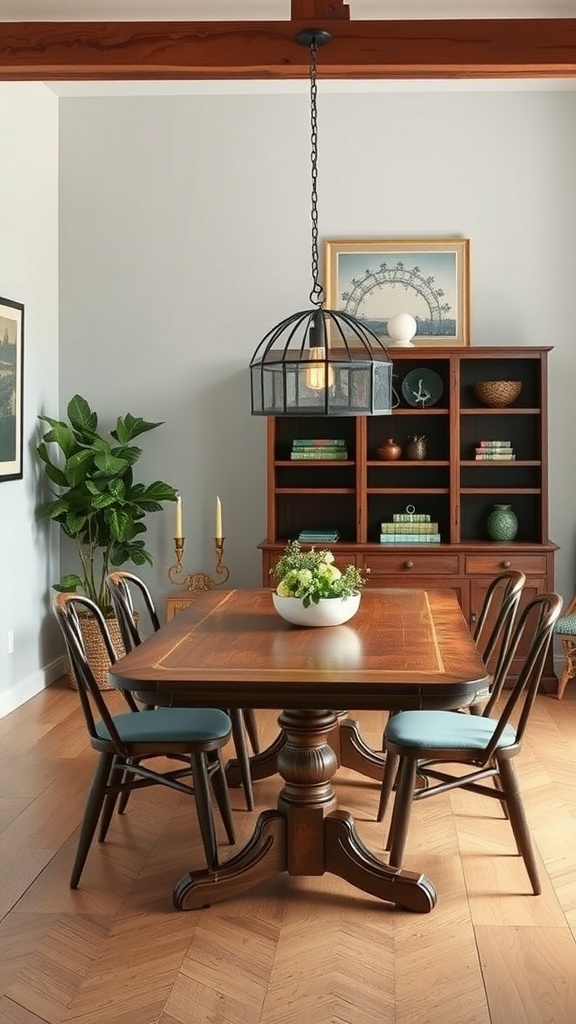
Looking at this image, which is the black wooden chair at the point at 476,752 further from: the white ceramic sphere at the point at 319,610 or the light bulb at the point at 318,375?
the light bulb at the point at 318,375

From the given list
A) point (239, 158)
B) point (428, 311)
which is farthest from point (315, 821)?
point (239, 158)

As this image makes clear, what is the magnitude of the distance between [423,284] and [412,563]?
1.57 m

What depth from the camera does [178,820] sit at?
3.94 m

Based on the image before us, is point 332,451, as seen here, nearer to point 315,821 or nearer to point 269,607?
point 269,607

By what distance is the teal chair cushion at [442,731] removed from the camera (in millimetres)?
3314

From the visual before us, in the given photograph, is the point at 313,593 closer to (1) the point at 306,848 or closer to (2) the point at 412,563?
(1) the point at 306,848

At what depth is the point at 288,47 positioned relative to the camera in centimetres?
409

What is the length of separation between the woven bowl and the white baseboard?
2.77m

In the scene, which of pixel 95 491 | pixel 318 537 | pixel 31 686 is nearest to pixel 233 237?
pixel 95 491

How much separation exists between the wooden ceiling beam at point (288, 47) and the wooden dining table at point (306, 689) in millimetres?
2016

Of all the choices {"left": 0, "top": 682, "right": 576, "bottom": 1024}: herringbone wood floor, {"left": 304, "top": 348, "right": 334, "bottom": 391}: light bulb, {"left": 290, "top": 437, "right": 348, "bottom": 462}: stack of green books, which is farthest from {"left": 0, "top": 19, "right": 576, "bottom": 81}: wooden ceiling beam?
{"left": 0, "top": 682, "right": 576, "bottom": 1024}: herringbone wood floor

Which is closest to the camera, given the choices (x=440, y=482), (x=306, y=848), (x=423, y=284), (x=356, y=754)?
(x=306, y=848)

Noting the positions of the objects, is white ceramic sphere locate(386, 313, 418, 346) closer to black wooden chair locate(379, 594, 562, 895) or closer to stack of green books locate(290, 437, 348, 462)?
stack of green books locate(290, 437, 348, 462)

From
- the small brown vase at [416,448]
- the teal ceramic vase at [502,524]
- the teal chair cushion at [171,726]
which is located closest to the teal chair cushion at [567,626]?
the teal ceramic vase at [502,524]
